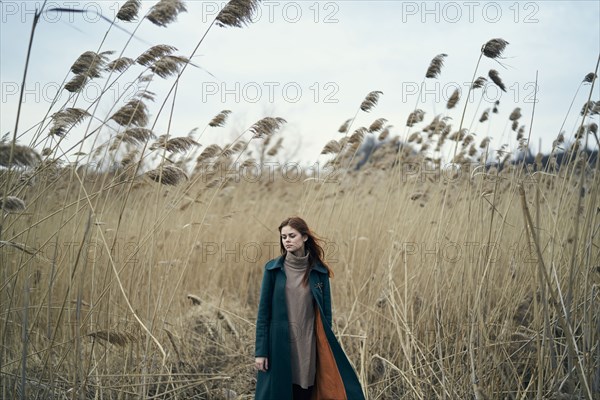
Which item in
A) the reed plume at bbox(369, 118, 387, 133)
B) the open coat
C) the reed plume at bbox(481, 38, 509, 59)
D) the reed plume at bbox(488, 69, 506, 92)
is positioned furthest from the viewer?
the reed plume at bbox(369, 118, 387, 133)

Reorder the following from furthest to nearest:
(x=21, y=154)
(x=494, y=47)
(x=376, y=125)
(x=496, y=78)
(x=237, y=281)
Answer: (x=237, y=281)
(x=376, y=125)
(x=496, y=78)
(x=494, y=47)
(x=21, y=154)

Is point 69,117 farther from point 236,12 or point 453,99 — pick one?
point 453,99

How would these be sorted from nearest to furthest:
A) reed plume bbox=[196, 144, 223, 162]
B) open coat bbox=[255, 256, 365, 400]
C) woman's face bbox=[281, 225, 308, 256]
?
1. open coat bbox=[255, 256, 365, 400]
2. woman's face bbox=[281, 225, 308, 256]
3. reed plume bbox=[196, 144, 223, 162]

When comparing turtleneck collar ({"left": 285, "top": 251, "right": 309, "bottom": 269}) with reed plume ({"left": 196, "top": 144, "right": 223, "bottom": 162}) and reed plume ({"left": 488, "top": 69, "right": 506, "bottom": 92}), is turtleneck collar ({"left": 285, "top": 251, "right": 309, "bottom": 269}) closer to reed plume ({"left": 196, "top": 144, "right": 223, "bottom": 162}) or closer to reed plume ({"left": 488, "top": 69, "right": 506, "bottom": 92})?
reed plume ({"left": 196, "top": 144, "right": 223, "bottom": 162})

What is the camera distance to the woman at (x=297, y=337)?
250 centimetres

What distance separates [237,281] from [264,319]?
3.15 m

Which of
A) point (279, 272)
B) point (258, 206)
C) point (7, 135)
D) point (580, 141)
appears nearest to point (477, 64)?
point (580, 141)

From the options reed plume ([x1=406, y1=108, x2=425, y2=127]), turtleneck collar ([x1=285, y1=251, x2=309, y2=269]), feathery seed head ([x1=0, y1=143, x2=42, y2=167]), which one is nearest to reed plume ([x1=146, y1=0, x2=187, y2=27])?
feathery seed head ([x1=0, y1=143, x2=42, y2=167])

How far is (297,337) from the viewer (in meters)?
2.55

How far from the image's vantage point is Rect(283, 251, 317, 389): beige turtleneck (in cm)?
253

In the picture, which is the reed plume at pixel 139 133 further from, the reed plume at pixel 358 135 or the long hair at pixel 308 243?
the reed plume at pixel 358 135

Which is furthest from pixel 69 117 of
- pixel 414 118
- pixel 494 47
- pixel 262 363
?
pixel 414 118

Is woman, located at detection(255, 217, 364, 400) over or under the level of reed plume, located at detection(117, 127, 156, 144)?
under

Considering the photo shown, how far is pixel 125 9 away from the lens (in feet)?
9.00
